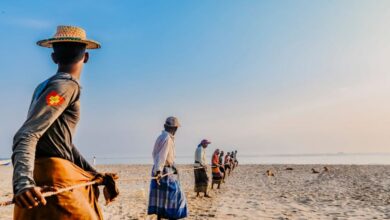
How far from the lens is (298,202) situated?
1248 centimetres

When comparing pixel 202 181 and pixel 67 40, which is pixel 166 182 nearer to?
pixel 67 40

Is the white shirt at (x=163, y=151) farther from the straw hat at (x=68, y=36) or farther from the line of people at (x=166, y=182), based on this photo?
the straw hat at (x=68, y=36)

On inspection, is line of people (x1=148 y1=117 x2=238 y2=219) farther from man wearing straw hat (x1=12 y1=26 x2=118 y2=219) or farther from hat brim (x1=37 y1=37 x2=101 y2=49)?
hat brim (x1=37 y1=37 x2=101 y2=49)

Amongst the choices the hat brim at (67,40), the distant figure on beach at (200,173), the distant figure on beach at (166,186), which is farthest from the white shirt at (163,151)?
the distant figure on beach at (200,173)

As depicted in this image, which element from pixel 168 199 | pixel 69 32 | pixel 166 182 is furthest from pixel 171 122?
pixel 69 32

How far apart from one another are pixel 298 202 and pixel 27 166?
11284 mm

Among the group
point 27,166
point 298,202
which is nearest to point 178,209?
point 27,166

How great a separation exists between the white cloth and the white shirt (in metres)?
7.20

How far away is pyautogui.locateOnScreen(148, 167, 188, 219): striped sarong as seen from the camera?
7.07 meters

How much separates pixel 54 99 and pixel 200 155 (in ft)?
40.0

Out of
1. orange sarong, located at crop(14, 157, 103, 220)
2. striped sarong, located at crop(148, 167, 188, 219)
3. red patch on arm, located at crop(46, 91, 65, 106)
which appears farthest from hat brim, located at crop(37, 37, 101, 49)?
striped sarong, located at crop(148, 167, 188, 219)

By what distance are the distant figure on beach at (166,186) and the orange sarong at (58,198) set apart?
4251 millimetres

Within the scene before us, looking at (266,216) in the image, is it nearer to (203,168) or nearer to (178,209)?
(178,209)

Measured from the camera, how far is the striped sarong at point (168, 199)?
707 centimetres
